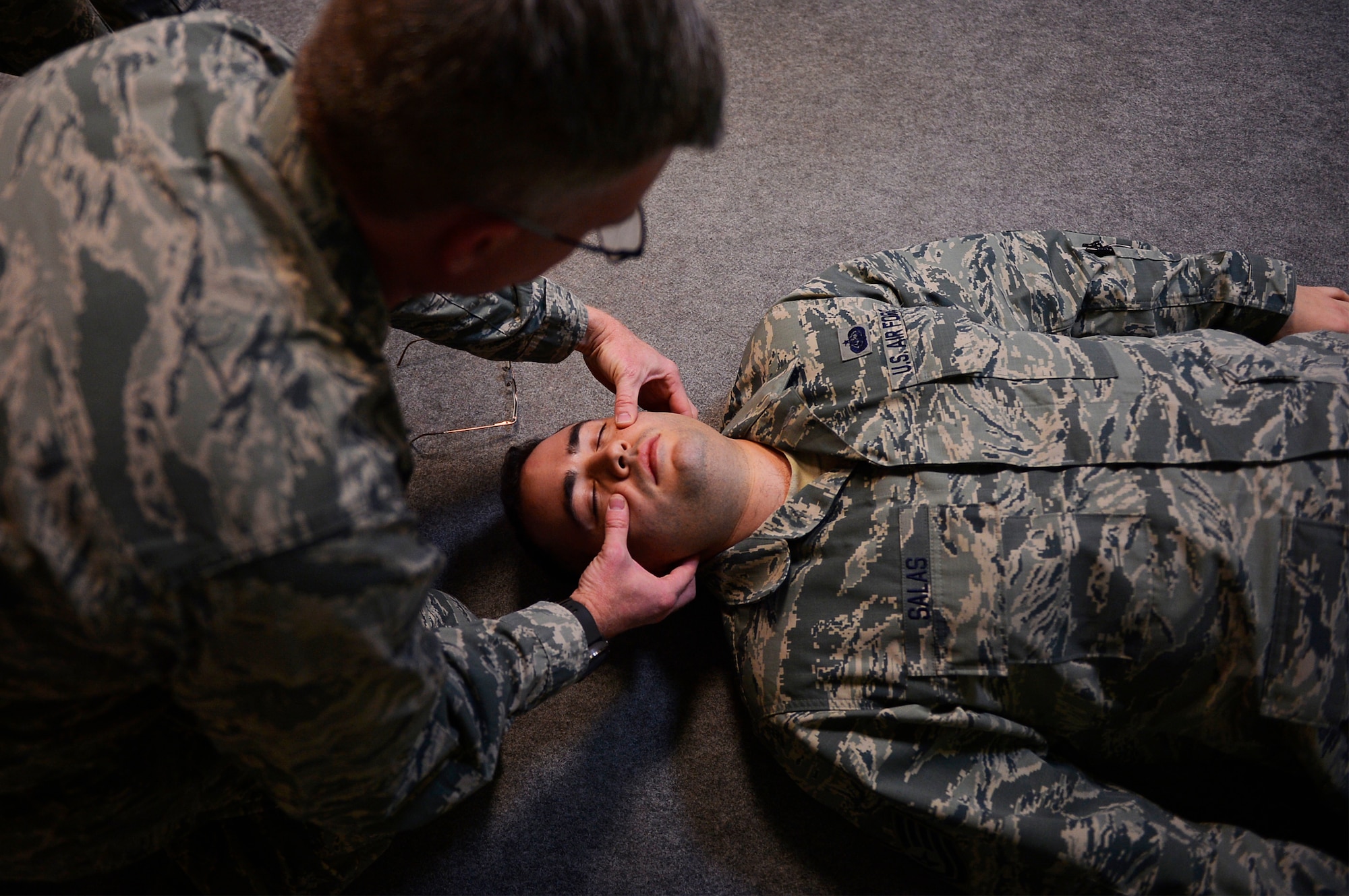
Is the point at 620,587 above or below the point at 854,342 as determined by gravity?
below

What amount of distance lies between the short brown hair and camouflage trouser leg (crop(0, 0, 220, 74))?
1250mm

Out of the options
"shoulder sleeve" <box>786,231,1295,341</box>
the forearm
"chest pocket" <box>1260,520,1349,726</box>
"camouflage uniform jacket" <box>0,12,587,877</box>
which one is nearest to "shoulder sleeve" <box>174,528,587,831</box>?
"camouflage uniform jacket" <box>0,12,587,877</box>

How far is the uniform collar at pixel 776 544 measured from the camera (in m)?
1.38

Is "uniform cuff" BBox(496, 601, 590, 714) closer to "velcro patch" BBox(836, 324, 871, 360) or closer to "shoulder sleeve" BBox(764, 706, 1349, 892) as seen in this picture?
"shoulder sleeve" BBox(764, 706, 1349, 892)

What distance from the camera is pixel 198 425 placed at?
2.27 ft

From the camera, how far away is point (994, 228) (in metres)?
1.94

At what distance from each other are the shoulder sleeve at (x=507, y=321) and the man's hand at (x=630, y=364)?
0.14ft

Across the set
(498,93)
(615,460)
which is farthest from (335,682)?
(615,460)

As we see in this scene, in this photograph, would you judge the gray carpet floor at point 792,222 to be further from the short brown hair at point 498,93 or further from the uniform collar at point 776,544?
the short brown hair at point 498,93

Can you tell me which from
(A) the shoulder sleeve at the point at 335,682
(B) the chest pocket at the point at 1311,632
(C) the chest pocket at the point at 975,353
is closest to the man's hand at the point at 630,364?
(C) the chest pocket at the point at 975,353

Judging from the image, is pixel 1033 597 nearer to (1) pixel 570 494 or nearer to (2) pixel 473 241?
(1) pixel 570 494

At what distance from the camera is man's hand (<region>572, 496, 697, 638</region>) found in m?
1.36

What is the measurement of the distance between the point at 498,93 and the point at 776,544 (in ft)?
2.95

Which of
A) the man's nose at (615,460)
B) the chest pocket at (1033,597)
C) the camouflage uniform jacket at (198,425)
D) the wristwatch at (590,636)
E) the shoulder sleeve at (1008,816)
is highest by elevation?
the camouflage uniform jacket at (198,425)
